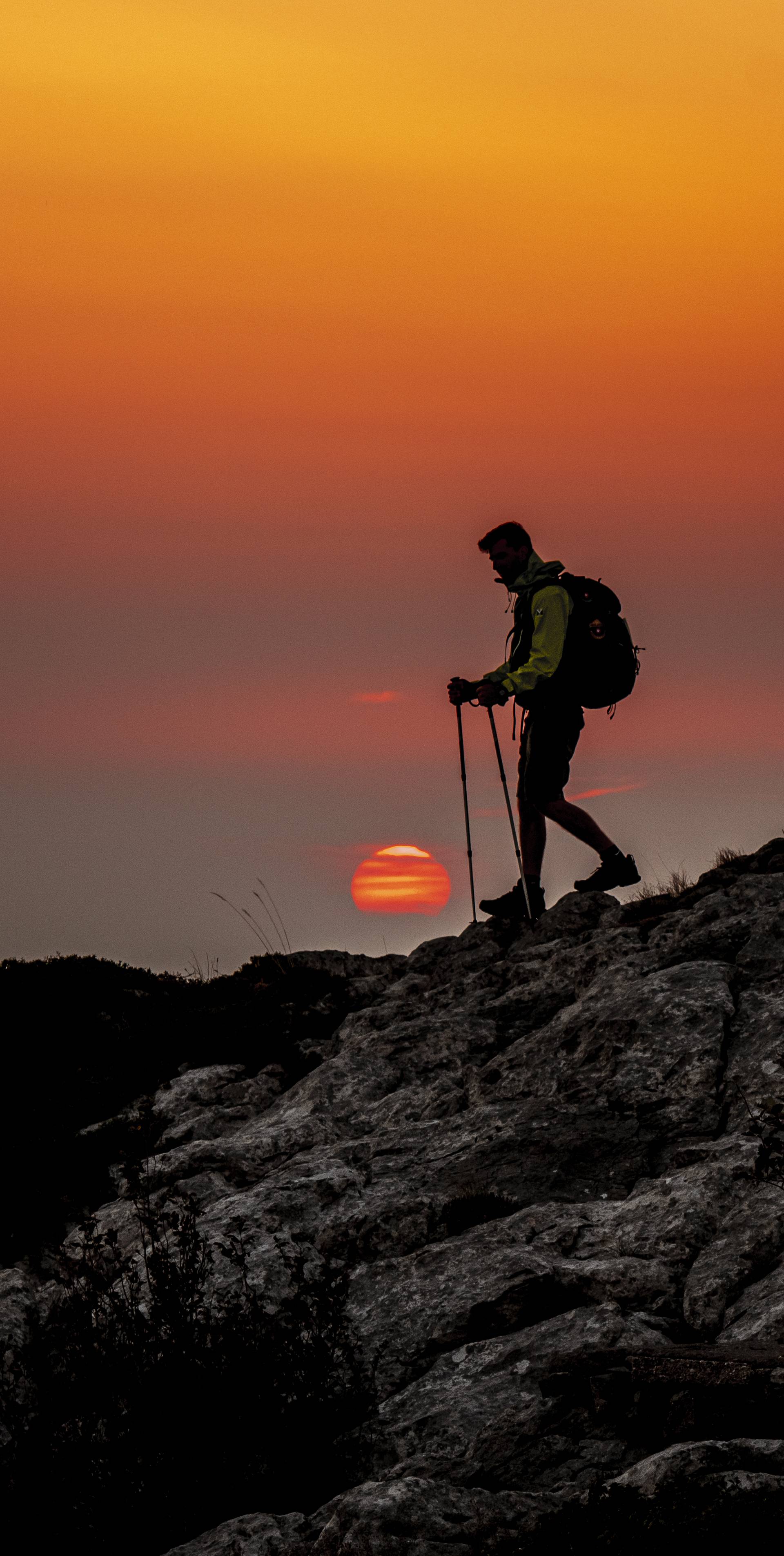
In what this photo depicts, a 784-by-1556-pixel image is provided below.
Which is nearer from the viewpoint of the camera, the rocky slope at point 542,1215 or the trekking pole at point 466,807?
the rocky slope at point 542,1215

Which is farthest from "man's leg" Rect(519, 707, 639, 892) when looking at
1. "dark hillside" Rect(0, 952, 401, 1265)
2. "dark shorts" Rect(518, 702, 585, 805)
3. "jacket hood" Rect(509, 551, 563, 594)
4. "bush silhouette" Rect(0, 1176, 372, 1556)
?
"bush silhouette" Rect(0, 1176, 372, 1556)

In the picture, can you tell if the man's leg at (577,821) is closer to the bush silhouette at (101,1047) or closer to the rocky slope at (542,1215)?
the rocky slope at (542,1215)

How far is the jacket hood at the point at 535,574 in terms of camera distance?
16.2m

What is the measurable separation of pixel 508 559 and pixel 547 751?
2150 millimetres

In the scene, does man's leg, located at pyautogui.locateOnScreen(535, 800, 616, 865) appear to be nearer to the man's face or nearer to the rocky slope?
the rocky slope

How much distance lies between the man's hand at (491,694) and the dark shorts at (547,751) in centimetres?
46

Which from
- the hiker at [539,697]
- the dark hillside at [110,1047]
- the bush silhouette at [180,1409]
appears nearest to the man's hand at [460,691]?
the hiker at [539,697]

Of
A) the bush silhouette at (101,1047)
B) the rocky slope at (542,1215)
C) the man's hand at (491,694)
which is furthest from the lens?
the man's hand at (491,694)

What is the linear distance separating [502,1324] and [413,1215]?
5.34 ft

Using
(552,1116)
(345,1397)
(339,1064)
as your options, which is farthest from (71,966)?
(345,1397)

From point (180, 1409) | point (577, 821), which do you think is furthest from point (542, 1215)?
point (577, 821)

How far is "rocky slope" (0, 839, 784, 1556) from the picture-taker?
6.30 metres

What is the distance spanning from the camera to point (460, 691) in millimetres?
16391

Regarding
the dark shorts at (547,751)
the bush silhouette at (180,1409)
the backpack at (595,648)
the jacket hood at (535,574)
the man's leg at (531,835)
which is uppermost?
the jacket hood at (535,574)
